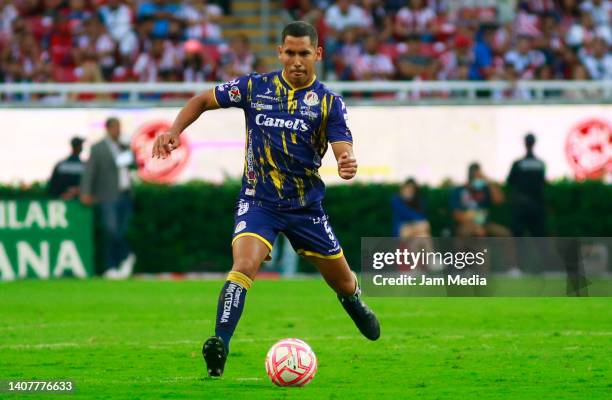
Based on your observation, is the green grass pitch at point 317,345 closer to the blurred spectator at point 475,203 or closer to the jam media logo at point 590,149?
the blurred spectator at point 475,203

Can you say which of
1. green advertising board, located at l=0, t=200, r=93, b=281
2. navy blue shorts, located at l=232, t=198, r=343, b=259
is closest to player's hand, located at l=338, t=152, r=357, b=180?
navy blue shorts, located at l=232, t=198, r=343, b=259

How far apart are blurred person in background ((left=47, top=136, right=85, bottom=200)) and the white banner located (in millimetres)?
1638

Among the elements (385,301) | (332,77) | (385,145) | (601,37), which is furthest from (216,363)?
(601,37)

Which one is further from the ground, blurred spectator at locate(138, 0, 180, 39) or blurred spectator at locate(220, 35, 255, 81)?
blurred spectator at locate(138, 0, 180, 39)

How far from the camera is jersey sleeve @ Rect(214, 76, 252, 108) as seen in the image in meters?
10.3

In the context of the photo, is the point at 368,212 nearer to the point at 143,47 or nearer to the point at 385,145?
the point at 385,145

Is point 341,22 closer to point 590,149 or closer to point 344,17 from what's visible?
point 344,17

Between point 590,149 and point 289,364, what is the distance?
1567cm

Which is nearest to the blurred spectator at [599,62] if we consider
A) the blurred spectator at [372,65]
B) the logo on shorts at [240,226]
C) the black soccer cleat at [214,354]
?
the blurred spectator at [372,65]

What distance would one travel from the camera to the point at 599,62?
87.0ft

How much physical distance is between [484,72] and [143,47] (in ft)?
21.5

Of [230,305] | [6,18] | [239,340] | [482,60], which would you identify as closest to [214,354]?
[230,305]

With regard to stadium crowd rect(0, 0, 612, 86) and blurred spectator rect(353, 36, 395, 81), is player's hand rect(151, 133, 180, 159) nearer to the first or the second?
stadium crowd rect(0, 0, 612, 86)

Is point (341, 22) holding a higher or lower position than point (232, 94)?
higher
